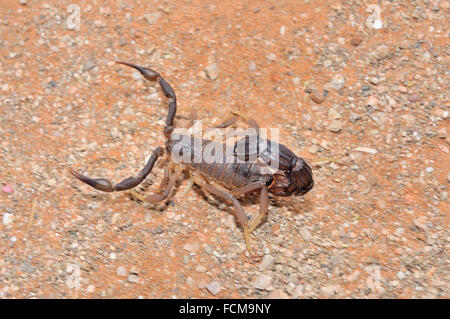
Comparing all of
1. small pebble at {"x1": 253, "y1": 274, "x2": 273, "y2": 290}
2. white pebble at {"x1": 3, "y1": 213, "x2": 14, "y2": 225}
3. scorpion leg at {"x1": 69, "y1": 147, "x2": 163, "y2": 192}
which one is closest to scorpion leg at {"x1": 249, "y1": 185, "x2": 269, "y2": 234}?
small pebble at {"x1": 253, "y1": 274, "x2": 273, "y2": 290}

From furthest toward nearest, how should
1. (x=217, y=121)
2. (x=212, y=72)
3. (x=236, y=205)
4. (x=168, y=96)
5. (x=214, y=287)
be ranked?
(x=212, y=72) < (x=217, y=121) < (x=168, y=96) < (x=236, y=205) < (x=214, y=287)

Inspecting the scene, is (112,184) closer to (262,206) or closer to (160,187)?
(160,187)

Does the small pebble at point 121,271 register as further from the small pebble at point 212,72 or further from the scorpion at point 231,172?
the small pebble at point 212,72

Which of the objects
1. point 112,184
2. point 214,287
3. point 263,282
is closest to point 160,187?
point 112,184

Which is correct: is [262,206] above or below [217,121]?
below

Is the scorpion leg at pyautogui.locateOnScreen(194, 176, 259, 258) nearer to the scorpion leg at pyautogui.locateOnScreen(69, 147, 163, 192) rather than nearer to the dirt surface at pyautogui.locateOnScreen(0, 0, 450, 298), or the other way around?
the dirt surface at pyautogui.locateOnScreen(0, 0, 450, 298)

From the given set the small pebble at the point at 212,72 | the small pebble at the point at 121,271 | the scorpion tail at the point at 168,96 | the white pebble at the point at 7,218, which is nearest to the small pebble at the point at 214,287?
the small pebble at the point at 121,271
